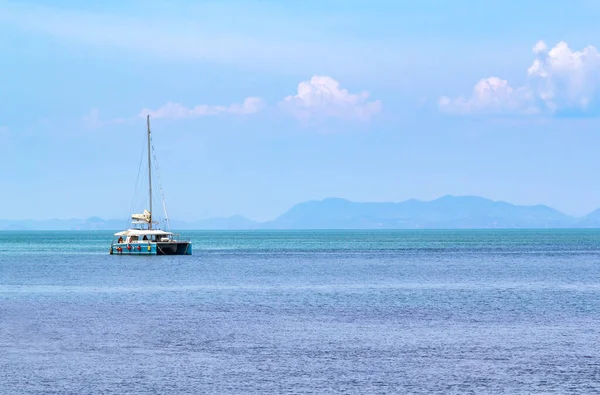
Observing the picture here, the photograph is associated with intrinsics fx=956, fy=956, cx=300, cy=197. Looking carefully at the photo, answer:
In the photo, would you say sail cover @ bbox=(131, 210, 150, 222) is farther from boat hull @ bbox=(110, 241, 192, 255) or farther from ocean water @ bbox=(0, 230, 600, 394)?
ocean water @ bbox=(0, 230, 600, 394)

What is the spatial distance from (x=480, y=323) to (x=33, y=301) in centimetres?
3724

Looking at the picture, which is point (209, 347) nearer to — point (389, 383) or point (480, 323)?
point (389, 383)

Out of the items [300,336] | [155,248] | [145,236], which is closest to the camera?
[300,336]

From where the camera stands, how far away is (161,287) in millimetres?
93688

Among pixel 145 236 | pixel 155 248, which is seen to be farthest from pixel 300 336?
pixel 145 236

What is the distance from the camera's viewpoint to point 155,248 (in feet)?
498

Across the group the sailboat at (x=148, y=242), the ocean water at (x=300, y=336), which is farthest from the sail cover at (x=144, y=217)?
the ocean water at (x=300, y=336)

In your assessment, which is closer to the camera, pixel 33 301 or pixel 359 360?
pixel 359 360

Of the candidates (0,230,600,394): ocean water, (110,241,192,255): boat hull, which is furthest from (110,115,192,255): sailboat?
(0,230,600,394): ocean water

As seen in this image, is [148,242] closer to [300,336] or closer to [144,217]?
[144,217]

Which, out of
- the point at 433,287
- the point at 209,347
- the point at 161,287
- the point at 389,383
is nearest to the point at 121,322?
the point at 209,347

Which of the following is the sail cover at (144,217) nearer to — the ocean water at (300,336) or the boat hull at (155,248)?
the boat hull at (155,248)

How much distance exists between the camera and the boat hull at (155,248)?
152250mm

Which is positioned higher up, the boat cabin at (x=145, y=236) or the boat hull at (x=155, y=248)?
the boat cabin at (x=145, y=236)
